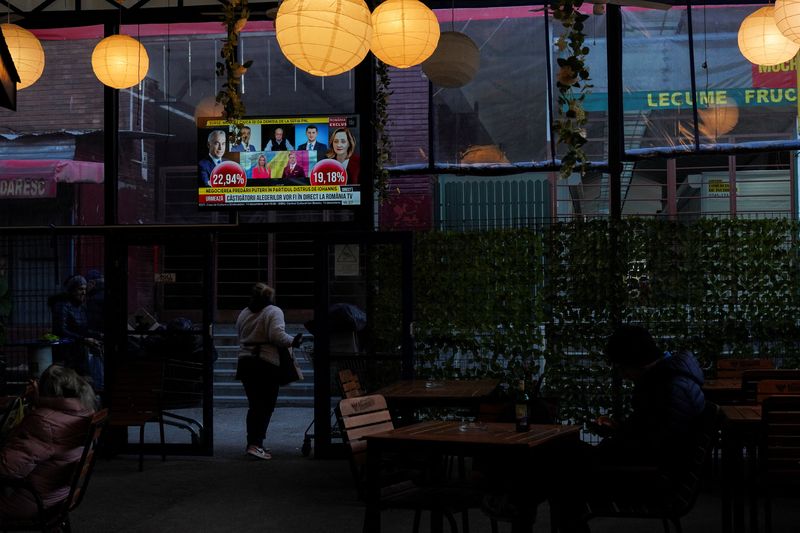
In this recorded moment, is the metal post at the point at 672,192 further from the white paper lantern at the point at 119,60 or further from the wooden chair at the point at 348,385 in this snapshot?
the white paper lantern at the point at 119,60

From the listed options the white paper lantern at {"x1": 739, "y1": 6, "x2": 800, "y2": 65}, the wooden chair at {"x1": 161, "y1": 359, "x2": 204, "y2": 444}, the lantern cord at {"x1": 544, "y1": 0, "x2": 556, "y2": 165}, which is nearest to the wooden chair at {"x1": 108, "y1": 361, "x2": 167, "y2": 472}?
the wooden chair at {"x1": 161, "y1": 359, "x2": 204, "y2": 444}

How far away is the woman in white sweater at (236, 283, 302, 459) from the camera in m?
9.29

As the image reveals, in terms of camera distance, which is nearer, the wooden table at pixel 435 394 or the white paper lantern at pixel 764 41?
the wooden table at pixel 435 394

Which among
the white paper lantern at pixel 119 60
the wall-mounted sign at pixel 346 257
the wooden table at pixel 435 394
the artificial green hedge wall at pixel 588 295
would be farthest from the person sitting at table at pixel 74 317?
the wooden table at pixel 435 394

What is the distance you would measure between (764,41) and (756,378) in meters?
2.60

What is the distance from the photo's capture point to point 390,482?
571 cm

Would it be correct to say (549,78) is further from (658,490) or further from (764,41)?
(658,490)

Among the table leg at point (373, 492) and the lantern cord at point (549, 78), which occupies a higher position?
the lantern cord at point (549, 78)

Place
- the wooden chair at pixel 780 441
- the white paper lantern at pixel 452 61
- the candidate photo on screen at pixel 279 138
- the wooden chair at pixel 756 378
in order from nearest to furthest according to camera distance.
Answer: the wooden chair at pixel 780 441 < the wooden chair at pixel 756 378 < the white paper lantern at pixel 452 61 < the candidate photo on screen at pixel 279 138

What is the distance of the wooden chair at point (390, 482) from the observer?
15.4ft

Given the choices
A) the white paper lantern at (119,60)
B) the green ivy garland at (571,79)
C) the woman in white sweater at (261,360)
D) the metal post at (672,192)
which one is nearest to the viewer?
the green ivy garland at (571,79)

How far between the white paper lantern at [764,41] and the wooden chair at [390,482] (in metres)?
4.19

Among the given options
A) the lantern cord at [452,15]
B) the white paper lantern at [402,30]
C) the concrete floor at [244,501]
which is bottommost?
the concrete floor at [244,501]

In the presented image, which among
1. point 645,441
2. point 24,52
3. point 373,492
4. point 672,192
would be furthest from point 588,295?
point 24,52
